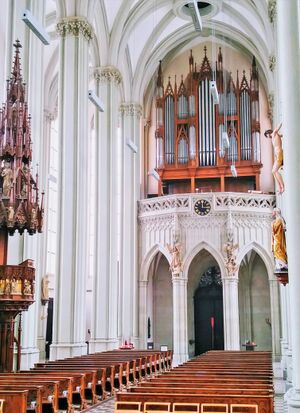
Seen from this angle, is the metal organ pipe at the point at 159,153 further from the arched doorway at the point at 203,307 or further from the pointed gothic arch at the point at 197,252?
the pointed gothic arch at the point at 197,252

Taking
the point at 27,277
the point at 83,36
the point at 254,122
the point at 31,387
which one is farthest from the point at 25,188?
the point at 254,122

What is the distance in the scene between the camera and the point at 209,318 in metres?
26.4

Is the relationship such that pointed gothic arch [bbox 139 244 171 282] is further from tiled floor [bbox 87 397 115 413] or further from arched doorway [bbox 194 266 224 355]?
tiled floor [bbox 87 397 115 413]

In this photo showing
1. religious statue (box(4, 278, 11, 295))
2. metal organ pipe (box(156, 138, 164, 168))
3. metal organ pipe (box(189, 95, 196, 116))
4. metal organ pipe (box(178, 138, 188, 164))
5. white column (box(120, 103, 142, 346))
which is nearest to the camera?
religious statue (box(4, 278, 11, 295))

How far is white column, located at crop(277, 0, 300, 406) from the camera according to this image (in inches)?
288

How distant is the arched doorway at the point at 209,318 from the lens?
2631cm

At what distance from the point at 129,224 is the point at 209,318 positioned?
227 inches

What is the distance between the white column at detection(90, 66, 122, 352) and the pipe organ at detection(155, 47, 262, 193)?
4.88 m

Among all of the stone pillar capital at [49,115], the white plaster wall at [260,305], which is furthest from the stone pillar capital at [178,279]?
the stone pillar capital at [49,115]

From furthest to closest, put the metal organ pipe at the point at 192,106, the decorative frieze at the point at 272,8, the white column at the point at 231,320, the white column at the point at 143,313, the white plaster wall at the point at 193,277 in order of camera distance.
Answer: the metal organ pipe at the point at 192,106, the white plaster wall at the point at 193,277, the white column at the point at 143,313, the white column at the point at 231,320, the decorative frieze at the point at 272,8

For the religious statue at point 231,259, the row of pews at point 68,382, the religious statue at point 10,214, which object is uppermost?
the religious statue at point 231,259

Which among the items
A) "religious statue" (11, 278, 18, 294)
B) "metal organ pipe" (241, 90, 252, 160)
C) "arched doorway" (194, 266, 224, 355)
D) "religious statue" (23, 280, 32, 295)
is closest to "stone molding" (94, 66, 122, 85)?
"metal organ pipe" (241, 90, 252, 160)

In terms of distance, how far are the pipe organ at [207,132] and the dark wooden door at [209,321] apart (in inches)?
194

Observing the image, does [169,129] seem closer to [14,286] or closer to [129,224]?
[129,224]
